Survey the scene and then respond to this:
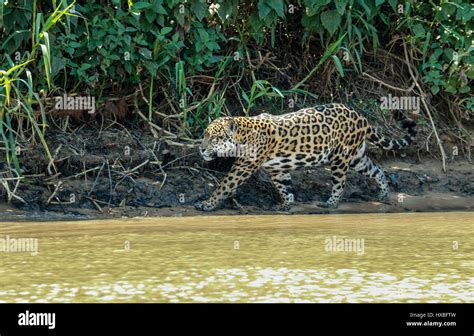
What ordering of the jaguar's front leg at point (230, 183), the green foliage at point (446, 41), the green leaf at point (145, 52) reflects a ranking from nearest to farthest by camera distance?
the jaguar's front leg at point (230, 183) → the green leaf at point (145, 52) → the green foliage at point (446, 41)

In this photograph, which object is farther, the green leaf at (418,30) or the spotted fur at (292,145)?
the green leaf at (418,30)

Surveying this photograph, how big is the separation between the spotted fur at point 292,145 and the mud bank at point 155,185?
178 mm

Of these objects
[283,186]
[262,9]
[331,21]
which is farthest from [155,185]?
[331,21]

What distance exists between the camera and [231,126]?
873 cm

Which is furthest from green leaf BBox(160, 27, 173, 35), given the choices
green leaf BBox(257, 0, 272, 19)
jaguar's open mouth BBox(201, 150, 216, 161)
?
jaguar's open mouth BBox(201, 150, 216, 161)

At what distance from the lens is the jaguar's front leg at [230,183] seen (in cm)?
868

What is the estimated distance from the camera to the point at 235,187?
28.6ft

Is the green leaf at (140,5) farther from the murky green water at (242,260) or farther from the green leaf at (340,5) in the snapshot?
the murky green water at (242,260)

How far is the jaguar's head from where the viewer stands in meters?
8.69

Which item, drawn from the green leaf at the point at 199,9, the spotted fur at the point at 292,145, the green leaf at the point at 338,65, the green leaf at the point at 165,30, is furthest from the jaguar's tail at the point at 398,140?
the green leaf at the point at 165,30

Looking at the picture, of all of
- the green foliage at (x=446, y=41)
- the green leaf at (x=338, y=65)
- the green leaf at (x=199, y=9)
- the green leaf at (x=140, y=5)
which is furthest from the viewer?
the green foliage at (x=446, y=41)

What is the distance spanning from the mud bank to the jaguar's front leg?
0.34ft

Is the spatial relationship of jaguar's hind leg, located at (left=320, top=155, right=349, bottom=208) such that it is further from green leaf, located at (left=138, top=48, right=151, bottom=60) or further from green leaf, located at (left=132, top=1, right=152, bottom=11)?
green leaf, located at (left=132, top=1, right=152, bottom=11)

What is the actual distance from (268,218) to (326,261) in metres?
2.31
